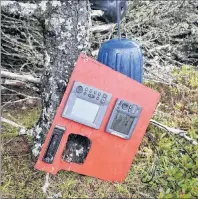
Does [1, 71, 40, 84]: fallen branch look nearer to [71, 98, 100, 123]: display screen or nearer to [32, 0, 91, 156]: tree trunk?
[32, 0, 91, 156]: tree trunk

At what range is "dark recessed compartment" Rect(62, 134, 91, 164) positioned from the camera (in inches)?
86.5

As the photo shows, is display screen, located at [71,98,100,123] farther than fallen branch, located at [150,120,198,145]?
No

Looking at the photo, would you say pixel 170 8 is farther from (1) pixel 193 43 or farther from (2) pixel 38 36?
(2) pixel 38 36

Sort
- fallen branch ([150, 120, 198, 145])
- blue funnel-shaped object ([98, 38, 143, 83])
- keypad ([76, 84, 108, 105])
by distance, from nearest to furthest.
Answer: keypad ([76, 84, 108, 105]) < blue funnel-shaped object ([98, 38, 143, 83]) < fallen branch ([150, 120, 198, 145])

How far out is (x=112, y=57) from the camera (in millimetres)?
2082

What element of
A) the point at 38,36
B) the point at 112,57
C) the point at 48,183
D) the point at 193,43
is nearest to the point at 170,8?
the point at 193,43

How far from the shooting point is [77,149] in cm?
221

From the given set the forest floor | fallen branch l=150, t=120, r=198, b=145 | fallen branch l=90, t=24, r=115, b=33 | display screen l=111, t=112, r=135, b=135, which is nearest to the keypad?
display screen l=111, t=112, r=135, b=135

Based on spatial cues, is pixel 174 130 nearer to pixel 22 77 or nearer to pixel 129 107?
pixel 129 107

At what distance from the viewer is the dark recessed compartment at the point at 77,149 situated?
2.20 meters

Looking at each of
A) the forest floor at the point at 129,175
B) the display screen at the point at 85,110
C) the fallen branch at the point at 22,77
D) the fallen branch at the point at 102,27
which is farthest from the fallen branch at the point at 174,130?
the fallen branch at the point at 102,27

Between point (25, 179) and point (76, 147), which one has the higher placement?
point (76, 147)

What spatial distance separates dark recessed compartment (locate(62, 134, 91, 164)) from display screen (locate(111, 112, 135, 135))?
0.72ft

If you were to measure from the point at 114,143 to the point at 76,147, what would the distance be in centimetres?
24
